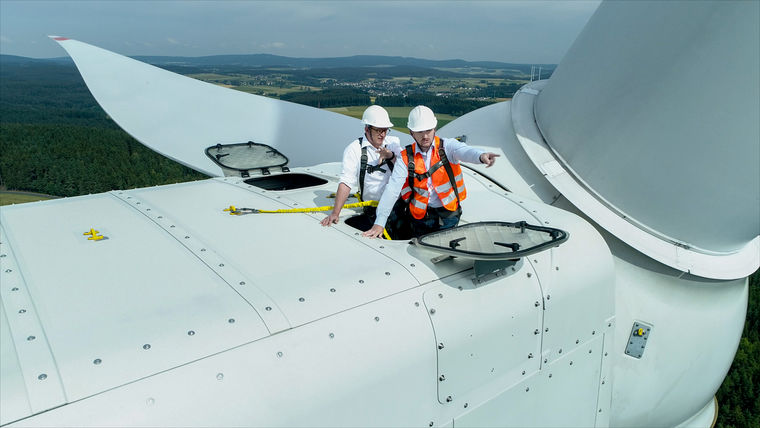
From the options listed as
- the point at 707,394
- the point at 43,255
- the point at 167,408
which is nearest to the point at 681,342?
the point at 707,394

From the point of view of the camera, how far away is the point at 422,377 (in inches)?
119

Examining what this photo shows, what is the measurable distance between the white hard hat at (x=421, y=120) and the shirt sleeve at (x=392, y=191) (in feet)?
1.03

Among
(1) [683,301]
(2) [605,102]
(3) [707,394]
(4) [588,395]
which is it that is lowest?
(3) [707,394]

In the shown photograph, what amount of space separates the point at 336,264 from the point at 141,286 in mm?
1255

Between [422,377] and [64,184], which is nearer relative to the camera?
[422,377]

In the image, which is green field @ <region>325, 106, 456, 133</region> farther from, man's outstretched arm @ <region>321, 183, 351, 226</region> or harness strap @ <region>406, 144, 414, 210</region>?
man's outstretched arm @ <region>321, 183, 351, 226</region>

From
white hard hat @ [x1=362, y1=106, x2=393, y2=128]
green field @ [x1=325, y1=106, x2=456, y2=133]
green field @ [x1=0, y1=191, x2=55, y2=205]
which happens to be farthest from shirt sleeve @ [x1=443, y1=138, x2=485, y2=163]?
green field @ [x1=0, y1=191, x2=55, y2=205]

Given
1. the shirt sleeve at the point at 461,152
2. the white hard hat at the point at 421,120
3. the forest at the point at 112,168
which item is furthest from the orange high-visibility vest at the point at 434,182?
the forest at the point at 112,168

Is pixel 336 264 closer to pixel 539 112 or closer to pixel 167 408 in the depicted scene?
pixel 167 408

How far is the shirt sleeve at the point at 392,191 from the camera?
4098 millimetres

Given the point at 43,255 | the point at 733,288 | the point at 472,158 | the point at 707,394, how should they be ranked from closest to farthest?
1. the point at 43,255
2. the point at 472,158
3. the point at 733,288
4. the point at 707,394

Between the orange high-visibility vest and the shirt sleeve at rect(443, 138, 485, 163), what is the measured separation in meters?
0.10

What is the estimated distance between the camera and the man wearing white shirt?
4562 mm

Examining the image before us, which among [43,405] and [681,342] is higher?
[43,405]
